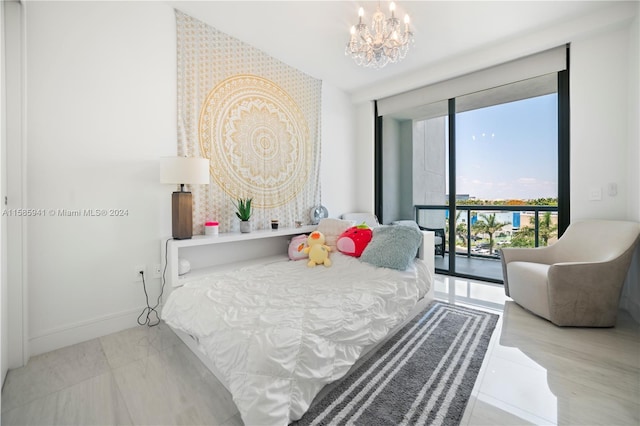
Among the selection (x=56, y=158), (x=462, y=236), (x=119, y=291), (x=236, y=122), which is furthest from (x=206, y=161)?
(x=462, y=236)

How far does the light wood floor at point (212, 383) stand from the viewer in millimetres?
1259

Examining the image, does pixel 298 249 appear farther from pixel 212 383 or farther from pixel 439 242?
pixel 439 242

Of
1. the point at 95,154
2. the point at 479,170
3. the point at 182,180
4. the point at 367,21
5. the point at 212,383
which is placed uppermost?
the point at 367,21

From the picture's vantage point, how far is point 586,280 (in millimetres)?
2055

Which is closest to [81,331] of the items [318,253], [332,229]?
[318,253]

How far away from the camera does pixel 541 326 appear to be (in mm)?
2139

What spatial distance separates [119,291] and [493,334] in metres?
2.89

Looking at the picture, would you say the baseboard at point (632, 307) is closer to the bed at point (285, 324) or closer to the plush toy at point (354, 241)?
the bed at point (285, 324)

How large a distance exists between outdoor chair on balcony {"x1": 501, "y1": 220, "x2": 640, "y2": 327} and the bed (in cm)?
93

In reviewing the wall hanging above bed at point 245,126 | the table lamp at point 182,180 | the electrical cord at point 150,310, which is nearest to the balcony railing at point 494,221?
the wall hanging above bed at point 245,126

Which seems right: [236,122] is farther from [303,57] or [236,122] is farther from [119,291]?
[119,291]

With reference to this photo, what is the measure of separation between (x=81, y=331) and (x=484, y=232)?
4.87 metres

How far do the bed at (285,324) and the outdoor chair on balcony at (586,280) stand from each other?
0.93m

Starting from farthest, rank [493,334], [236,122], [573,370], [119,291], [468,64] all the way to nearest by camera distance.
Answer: [468,64], [236,122], [119,291], [493,334], [573,370]
